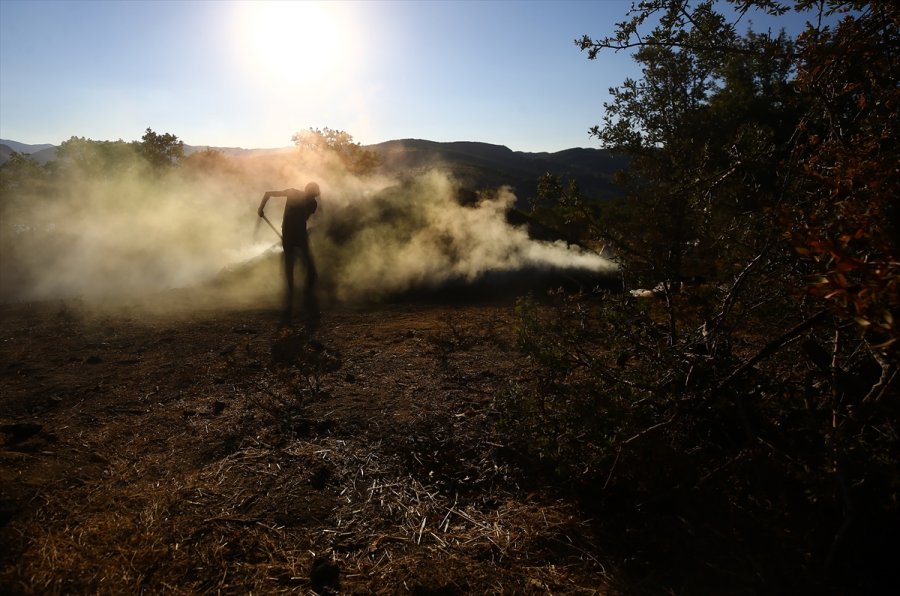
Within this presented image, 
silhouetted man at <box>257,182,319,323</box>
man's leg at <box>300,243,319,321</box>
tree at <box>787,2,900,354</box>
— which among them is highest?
tree at <box>787,2,900,354</box>

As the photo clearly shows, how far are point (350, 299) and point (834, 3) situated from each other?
26.1 feet

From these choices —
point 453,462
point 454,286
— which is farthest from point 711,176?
point 454,286

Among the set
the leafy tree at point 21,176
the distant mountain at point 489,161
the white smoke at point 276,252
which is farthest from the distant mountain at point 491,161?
the white smoke at point 276,252

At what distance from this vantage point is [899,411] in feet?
5.94

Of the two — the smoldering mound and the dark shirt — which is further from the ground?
the dark shirt

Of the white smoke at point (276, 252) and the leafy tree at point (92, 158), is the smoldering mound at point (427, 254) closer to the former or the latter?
the white smoke at point (276, 252)

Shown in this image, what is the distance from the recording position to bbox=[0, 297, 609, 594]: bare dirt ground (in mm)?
2260

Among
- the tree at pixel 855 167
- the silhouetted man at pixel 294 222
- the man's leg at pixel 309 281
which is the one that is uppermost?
the tree at pixel 855 167

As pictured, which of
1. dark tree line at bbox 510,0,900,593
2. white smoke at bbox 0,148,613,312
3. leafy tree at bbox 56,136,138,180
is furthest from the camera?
leafy tree at bbox 56,136,138,180

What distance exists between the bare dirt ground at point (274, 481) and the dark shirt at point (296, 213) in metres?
3.70

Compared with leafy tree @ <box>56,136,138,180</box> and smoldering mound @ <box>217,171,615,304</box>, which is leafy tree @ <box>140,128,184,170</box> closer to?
leafy tree @ <box>56,136,138,180</box>

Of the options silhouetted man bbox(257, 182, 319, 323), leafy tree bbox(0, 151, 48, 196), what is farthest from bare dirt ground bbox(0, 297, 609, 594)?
leafy tree bbox(0, 151, 48, 196)

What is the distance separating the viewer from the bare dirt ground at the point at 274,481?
7.41 ft

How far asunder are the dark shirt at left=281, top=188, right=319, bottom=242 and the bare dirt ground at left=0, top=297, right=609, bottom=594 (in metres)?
3.70
